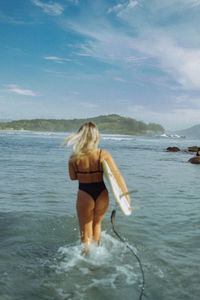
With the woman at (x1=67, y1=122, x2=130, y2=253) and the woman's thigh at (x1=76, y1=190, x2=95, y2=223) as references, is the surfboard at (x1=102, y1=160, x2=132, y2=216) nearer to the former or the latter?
the woman at (x1=67, y1=122, x2=130, y2=253)

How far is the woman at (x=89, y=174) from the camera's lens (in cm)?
434

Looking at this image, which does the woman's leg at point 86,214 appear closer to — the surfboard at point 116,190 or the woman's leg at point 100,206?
the woman's leg at point 100,206

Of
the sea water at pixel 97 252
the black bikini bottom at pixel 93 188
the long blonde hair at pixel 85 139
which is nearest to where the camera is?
the sea water at pixel 97 252

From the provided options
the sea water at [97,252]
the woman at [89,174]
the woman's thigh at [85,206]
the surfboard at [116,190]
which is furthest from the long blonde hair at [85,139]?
the sea water at [97,252]

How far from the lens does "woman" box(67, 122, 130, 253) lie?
14.2ft

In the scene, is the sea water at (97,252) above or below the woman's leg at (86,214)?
below

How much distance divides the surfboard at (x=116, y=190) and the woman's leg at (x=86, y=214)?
466 mm

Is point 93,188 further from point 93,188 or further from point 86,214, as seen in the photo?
point 86,214

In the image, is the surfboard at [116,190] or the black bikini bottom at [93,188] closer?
the surfboard at [116,190]

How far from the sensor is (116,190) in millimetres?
4410

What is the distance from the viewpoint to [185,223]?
23.0ft

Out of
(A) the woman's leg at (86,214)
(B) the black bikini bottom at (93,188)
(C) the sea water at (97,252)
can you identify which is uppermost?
(B) the black bikini bottom at (93,188)

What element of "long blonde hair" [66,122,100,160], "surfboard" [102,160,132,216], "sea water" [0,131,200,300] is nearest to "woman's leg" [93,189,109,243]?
"surfboard" [102,160,132,216]

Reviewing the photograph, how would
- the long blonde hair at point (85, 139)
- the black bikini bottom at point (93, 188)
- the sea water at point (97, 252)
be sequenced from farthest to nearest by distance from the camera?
1. the black bikini bottom at point (93, 188)
2. the long blonde hair at point (85, 139)
3. the sea water at point (97, 252)
